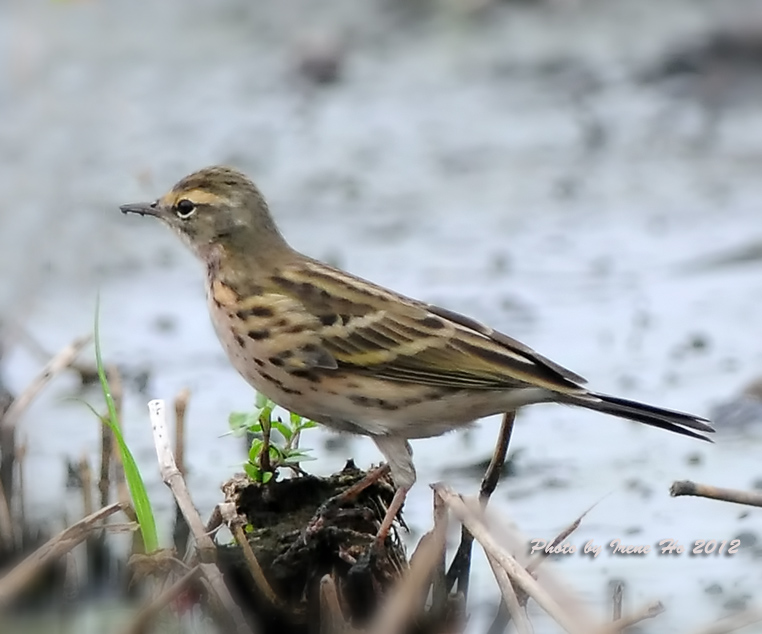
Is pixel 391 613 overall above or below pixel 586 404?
below

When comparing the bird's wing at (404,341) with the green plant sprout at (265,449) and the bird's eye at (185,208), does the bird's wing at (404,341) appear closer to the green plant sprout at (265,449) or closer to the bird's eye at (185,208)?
the green plant sprout at (265,449)

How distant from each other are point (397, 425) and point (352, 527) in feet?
1.40

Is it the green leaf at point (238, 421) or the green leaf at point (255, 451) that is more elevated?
the green leaf at point (238, 421)

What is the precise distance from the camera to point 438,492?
5137 mm

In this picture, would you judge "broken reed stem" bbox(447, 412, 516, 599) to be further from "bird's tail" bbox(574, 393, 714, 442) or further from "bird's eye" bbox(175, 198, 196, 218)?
"bird's eye" bbox(175, 198, 196, 218)

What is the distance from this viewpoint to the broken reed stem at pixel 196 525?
5094 mm

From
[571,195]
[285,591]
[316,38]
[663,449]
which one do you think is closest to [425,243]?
[571,195]

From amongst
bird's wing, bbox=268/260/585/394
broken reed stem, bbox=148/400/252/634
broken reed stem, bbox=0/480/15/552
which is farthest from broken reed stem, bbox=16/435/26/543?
bird's wing, bbox=268/260/585/394

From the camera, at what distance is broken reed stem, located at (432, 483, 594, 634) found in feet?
14.8

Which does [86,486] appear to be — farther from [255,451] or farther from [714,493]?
[714,493]

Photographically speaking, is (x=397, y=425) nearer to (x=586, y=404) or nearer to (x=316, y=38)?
(x=586, y=404)

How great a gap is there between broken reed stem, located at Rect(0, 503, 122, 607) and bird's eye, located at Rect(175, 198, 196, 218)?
1.44 metres

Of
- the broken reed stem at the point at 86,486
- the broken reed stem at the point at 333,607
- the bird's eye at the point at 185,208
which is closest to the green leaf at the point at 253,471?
the broken reed stem at the point at 86,486

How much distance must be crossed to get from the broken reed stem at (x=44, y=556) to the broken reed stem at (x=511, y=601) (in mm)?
1255
